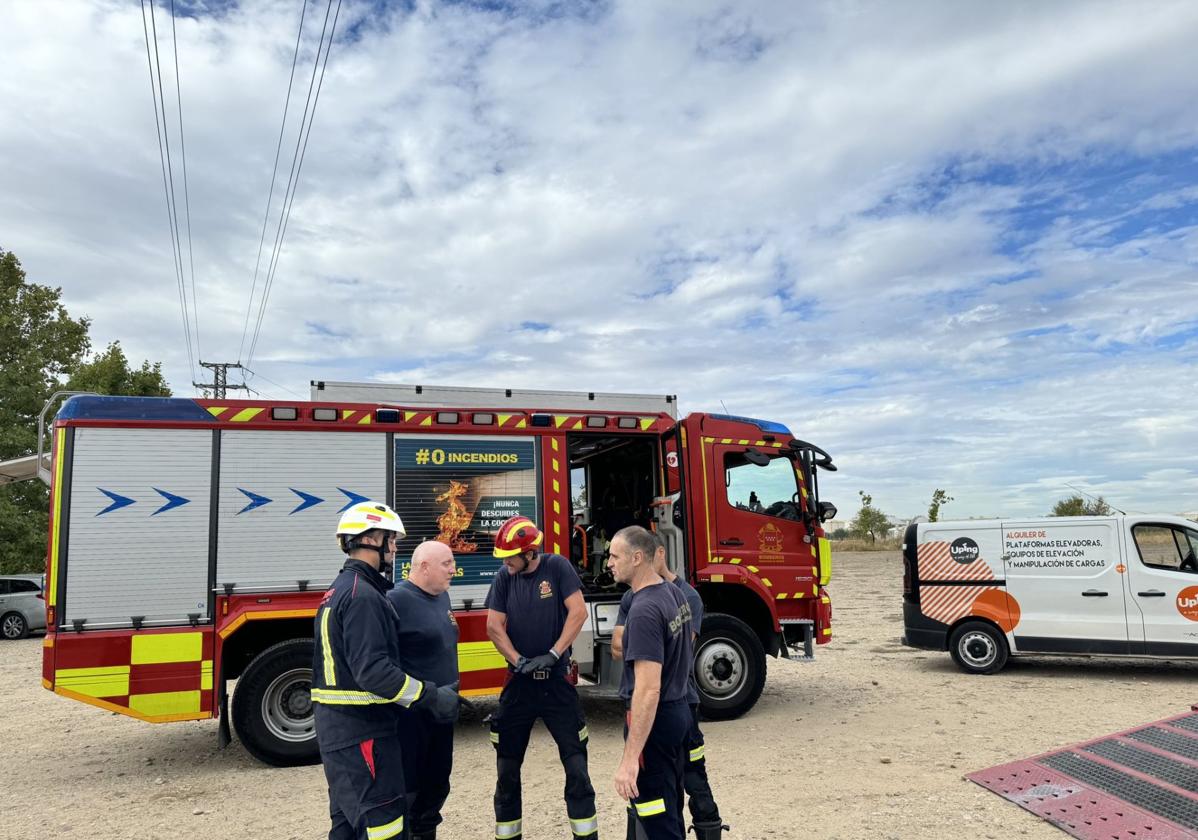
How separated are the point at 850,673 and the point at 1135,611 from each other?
3310 millimetres

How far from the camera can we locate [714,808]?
4.53 m

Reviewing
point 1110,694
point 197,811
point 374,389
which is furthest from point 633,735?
point 1110,694

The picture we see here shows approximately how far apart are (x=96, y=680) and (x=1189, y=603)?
10926mm

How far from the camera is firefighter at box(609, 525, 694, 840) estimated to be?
3396 millimetres

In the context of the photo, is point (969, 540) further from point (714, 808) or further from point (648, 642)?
point (648, 642)

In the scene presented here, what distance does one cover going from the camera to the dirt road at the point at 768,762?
5.18 metres

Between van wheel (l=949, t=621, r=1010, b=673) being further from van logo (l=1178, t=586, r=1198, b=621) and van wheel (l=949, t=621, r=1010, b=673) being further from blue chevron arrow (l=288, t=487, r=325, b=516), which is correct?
blue chevron arrow (l=288, t=487, r=325, b=516)

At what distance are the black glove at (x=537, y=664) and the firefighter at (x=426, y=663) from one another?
0.37m

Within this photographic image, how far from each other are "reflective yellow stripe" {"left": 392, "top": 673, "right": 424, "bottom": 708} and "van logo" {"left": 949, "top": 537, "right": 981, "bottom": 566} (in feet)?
28.6

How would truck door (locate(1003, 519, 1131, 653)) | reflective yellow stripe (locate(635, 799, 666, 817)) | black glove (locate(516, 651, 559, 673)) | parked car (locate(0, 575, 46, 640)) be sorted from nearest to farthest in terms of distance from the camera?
reflective yellow stripe (locate(635, 799, 666, 817)) → black glove (locate(516, 651, 559, 673)) → truck door (locate(1003, 519, 1131, 653)) → parked car (locate(0, 575, 46, 640))

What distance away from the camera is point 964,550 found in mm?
10430

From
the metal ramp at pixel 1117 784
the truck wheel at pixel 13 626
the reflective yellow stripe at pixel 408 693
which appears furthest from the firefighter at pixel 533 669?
the truck wheel at pixel 13 626

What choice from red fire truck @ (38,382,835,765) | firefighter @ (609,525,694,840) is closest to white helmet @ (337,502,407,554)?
firefighter @ (609,525,694,840)

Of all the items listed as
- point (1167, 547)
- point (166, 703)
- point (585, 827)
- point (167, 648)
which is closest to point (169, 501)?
point (167, 648)
